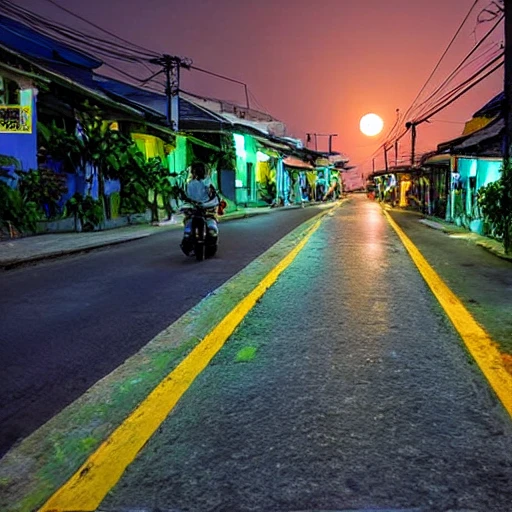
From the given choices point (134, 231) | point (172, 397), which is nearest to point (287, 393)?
point (172, 397)

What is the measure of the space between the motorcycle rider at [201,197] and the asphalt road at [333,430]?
17.8 feet

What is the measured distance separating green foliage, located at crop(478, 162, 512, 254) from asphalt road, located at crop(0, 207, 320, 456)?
209 inches

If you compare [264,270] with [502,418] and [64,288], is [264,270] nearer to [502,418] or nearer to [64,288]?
[64,288]

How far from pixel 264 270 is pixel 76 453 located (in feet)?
21.9

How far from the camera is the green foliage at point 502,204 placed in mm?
12297

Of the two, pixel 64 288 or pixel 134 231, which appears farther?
pixel 134 231

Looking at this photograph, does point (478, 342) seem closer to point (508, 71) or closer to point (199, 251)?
point (199, 251)

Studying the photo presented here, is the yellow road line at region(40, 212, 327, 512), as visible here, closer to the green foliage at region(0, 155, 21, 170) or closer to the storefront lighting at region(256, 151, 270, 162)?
the green foliage at region(0, 155, 21, 170)

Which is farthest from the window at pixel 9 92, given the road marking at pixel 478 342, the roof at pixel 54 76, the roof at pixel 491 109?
the roof at pixel 491 109

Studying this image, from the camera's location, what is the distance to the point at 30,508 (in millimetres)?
2717

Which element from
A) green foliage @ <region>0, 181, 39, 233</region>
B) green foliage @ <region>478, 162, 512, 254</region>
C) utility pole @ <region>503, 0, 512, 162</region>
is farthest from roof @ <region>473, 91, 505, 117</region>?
green foliage @ <region>0, 181, 39, 233</region>

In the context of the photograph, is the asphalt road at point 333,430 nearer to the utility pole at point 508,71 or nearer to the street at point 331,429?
the street at point 331,429

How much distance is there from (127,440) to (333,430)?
1.21 metres

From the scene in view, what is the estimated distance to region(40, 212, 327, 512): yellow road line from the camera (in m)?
2.77
